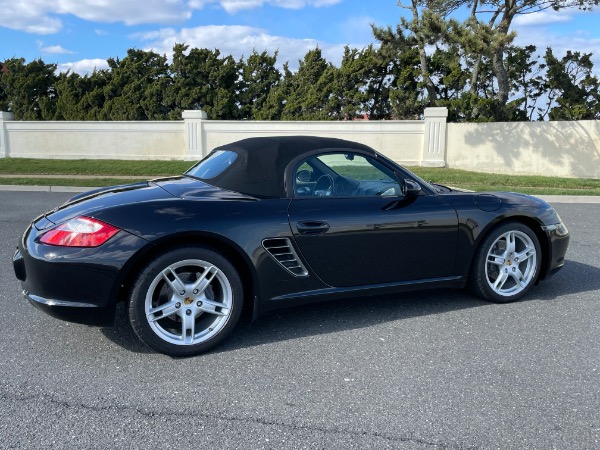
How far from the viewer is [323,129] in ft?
63.2

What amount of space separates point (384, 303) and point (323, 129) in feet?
49.9

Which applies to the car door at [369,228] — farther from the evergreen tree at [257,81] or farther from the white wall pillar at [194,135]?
the evergreen tree at [257,81]

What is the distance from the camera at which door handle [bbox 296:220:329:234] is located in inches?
147

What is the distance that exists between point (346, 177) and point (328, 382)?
1.72 meters

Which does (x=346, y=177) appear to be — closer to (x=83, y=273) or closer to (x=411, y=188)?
(x=411, y=188)

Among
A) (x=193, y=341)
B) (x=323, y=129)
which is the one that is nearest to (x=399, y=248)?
(x=193, y=341)

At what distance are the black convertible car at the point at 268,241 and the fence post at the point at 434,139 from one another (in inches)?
586

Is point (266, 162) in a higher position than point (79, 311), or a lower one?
higher

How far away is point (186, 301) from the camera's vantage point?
3.47 metres

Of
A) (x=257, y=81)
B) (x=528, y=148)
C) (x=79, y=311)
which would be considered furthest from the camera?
(x=257, y=81)

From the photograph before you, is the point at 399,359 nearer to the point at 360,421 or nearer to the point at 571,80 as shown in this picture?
the point at 360,421

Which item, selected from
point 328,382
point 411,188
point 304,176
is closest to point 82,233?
point 304,176

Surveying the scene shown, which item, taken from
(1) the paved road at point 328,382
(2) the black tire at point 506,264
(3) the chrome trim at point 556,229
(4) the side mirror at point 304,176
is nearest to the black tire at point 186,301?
(1) the paved road at point 328,382

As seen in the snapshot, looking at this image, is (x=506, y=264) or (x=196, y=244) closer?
(x=196, y=244)
